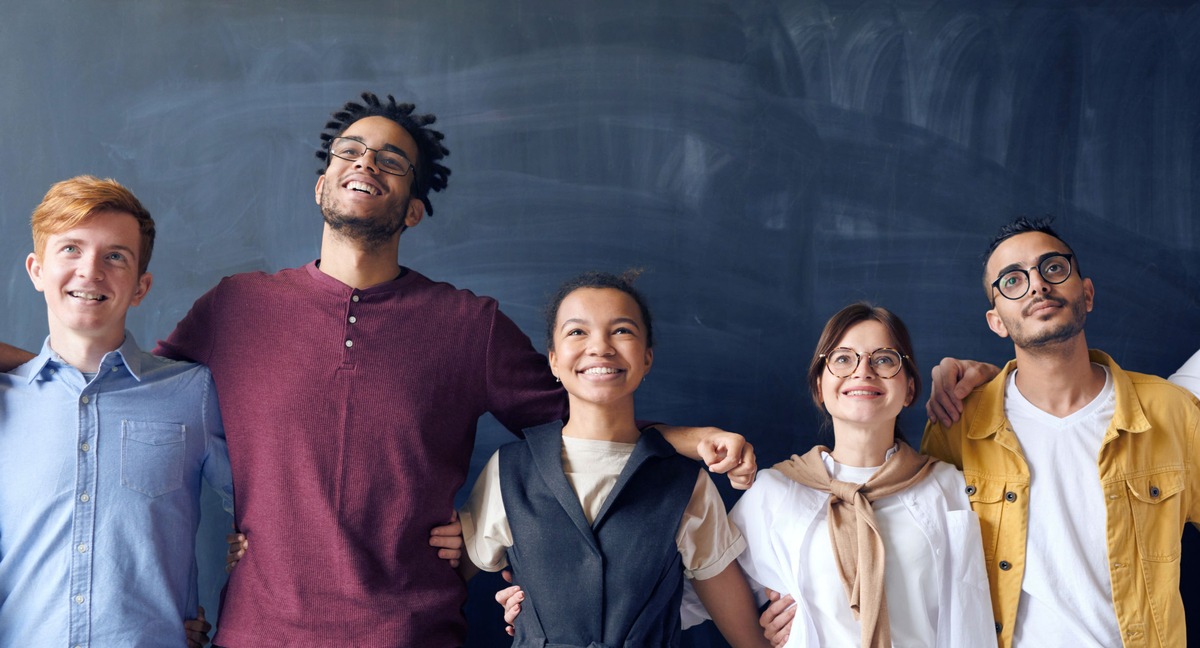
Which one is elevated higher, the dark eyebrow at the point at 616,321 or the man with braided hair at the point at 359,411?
the dark eyebrow at the point at 616,321

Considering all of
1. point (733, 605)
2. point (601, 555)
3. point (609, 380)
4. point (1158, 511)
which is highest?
point (609, 380)

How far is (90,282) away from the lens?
2.04m

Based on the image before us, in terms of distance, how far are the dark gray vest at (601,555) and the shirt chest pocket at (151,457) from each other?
0.74m

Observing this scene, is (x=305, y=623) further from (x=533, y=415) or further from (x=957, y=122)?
(x=957, y=122)

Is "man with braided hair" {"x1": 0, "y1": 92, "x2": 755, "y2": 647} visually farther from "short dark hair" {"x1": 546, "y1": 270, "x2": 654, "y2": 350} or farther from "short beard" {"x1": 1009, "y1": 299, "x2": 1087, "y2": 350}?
"short beard" {"x1": 1009, "y1": 299, "x2": 1087, "y2": 350}

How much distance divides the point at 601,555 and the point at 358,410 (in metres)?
0.64

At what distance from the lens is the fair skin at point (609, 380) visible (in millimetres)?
2127

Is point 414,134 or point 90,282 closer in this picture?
point 90,282

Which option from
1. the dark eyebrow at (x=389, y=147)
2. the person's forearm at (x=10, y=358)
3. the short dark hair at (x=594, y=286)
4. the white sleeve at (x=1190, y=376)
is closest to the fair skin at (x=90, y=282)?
the person's forearm at (x=10, y=358)

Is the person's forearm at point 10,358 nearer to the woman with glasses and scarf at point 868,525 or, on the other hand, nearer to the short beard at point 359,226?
the short beard at point 359,226

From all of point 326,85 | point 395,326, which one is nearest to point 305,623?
point 395,326

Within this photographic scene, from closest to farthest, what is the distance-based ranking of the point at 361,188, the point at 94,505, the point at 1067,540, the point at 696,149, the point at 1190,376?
the point at 94,505 < the point at 1067,540 < the point at 361,188 < the point at 1190,376 < the point at 696,149

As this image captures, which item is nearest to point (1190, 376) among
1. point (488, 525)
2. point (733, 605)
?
point (733, 605)

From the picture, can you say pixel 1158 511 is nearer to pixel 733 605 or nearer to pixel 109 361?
pixel 733 605
